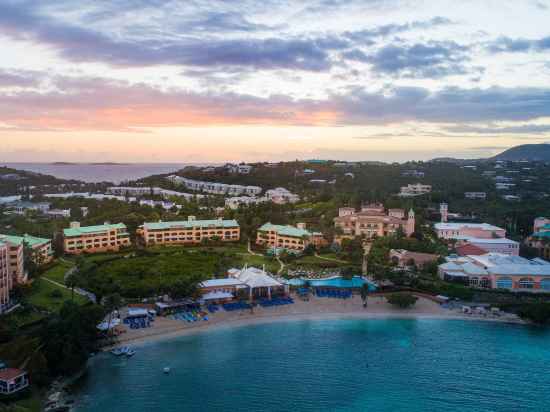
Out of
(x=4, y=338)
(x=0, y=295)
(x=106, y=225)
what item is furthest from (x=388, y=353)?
(x=106, y=225)

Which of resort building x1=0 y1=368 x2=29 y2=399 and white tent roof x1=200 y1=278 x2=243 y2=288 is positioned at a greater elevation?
white tent roof x1=200 y1=278 x2=243 y2=288

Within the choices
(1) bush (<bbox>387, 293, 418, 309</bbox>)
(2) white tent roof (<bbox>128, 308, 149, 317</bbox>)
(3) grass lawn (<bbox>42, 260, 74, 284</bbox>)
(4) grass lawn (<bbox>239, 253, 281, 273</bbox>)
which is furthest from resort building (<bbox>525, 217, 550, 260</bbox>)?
(3) grass lawn (<bbox>42, 260, 74, 284</bbox>)

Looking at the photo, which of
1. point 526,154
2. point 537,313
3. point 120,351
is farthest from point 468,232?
point 526,154

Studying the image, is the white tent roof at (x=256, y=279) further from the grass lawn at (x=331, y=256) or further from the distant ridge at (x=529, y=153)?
the distant ridge at (x=529, y=153)

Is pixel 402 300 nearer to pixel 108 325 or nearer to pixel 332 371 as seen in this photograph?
pixel 332 371

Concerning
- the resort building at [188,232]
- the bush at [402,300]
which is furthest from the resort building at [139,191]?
the bush at [402,300]

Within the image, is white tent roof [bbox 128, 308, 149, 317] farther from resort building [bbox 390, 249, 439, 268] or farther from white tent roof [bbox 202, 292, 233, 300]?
resort building [bbox 390, 249, 439, 268]
